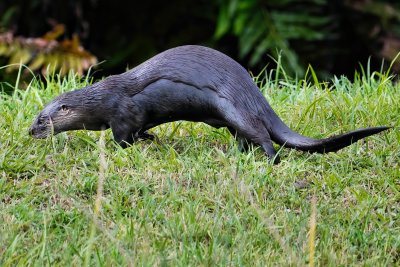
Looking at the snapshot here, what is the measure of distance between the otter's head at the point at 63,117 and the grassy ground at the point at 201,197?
97 mm

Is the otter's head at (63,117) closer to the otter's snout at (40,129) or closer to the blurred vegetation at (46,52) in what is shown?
the otter's snout at (40,129)

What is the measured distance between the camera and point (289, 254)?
3.70 meters

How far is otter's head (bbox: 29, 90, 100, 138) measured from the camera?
4680 mm

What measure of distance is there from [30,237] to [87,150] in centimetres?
105

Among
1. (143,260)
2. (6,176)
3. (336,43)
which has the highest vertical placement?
(143,260)

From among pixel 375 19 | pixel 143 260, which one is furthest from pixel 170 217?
pixel 375 19

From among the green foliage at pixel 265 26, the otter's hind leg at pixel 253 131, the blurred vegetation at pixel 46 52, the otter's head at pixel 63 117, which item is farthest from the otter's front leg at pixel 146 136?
the green foliage at pixel 265 26

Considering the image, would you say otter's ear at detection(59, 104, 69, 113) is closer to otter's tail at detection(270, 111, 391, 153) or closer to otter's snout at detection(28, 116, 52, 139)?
otter's snout at detection(28, 116, 52, 139)

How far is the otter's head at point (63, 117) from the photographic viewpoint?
468 centimetres

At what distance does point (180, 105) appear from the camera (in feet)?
14.7

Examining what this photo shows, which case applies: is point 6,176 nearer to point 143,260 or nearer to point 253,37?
point 143,260

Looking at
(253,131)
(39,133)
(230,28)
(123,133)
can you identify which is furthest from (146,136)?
(230,28)

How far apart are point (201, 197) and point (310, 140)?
67 centimetres

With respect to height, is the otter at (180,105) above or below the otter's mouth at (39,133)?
above
